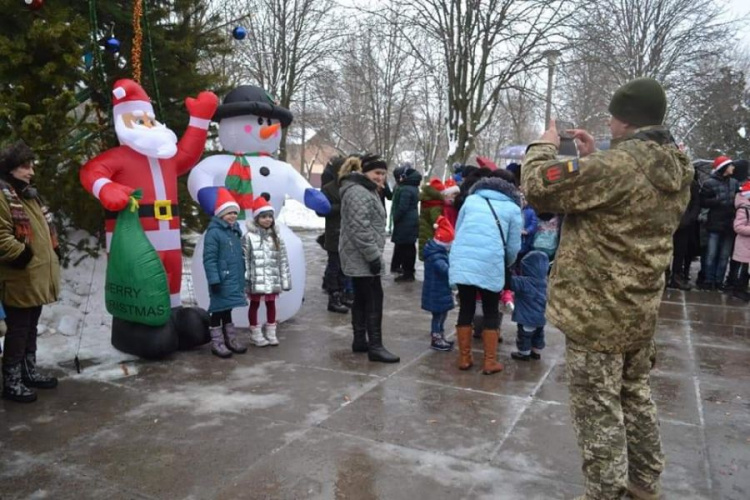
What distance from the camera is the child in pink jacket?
347 inches

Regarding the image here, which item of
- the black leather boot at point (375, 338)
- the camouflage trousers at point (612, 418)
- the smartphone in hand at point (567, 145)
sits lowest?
the black leather boot at point (375, 338)

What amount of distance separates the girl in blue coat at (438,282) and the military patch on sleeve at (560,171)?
3.01m

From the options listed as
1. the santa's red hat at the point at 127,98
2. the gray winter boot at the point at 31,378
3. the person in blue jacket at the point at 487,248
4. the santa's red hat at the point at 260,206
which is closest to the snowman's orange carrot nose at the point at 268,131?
the santa's red hat at the point at 260,206

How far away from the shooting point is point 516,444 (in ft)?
12.7

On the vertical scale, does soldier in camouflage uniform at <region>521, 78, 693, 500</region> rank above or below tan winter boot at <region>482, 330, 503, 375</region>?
above

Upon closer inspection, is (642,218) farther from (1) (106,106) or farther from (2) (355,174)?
(1) (106,106)

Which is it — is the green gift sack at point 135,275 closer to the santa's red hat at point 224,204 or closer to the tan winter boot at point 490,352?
the santa's red hat at point 224,204

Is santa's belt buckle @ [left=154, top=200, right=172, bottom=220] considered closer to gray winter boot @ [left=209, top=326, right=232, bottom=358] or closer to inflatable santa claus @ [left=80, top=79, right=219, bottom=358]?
inflatable santa claus @ [left=80, top=79, right=219, bottom=358]

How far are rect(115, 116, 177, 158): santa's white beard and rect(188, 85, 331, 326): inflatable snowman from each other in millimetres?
615

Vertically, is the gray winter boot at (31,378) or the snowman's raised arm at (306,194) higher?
the snowman's raised arm at (306,194)

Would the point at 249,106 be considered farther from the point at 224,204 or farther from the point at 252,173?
the point at 224,204

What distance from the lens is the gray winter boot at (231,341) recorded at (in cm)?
577

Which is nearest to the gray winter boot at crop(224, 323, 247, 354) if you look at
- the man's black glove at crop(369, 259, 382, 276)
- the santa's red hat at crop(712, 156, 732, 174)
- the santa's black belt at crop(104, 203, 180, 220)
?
the santa's black belt at crop(104, 203, 180, 220)

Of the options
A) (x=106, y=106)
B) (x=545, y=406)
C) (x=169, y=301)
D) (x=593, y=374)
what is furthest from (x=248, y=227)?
(x=593, y=374)
